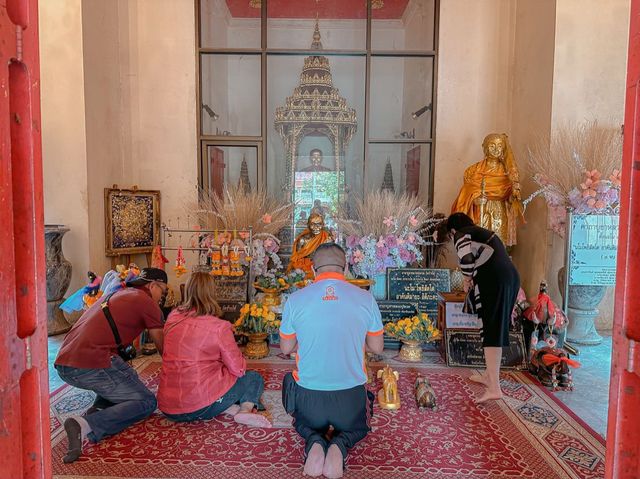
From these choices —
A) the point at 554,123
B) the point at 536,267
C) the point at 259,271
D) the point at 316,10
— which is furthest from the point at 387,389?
the point at 316,10

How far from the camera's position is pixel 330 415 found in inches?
96.8

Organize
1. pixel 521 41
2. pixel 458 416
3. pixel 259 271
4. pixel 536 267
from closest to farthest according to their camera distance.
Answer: pixel 458 416 → pixel 259 271 → pixel 536 267 → pixel 521 41

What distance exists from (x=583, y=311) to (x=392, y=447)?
3.22 meters

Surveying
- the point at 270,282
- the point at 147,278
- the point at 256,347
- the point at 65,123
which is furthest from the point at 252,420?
the point at 65,123

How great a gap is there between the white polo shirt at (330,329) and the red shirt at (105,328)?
3.31 feet

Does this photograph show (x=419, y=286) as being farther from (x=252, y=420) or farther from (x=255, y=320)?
(x=252, y=420)

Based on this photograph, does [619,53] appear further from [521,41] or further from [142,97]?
[142,97]

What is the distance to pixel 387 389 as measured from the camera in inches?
127

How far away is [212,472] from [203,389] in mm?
547

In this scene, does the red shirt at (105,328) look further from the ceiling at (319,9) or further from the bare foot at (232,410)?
the ceiling at (319,9)

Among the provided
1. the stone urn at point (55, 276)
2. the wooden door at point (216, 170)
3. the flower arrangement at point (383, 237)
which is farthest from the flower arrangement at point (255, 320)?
the wooden door at point (216, 170)

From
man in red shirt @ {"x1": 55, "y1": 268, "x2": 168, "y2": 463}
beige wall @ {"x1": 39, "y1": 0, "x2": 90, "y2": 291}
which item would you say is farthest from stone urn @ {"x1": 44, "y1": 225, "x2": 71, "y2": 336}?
man in red shirt @ {"x1": 55, "y1": 268, "x2": 168, "y2": 463}

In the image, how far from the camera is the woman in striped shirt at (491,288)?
3.24 metres

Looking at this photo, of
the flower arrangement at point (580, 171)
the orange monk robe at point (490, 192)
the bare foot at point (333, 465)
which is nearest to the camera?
the bare foot at point (333, 465)
